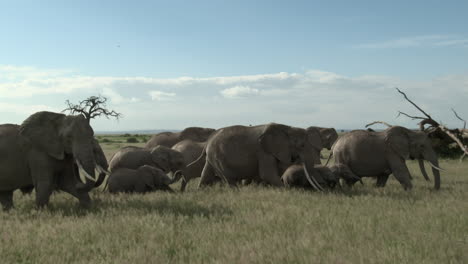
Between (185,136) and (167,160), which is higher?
(185,136)

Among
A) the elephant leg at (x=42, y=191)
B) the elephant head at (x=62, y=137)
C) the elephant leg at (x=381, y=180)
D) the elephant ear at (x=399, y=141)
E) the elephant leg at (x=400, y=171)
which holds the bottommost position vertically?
the elephant leg at (x=381, y=180)

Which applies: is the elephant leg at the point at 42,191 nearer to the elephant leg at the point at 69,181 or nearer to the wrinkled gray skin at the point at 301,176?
the elephant leg at the point at 69,181

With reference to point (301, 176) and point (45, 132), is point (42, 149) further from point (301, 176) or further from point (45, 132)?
point (301, 176)

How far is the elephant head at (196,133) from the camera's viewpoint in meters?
20.0

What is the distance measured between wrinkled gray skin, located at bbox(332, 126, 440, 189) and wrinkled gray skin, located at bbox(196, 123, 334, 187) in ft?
6.57

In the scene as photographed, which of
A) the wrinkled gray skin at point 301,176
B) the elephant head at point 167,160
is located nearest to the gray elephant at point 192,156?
the elephant head at point 167,160

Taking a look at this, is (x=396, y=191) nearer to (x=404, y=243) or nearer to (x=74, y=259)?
(x=404, y=243)

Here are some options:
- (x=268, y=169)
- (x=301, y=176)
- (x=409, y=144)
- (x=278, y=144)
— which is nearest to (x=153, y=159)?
(x=268, y=169)

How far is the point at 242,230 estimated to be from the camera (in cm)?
736

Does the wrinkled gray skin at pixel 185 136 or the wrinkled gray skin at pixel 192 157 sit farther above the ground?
the wrinkled gray skin at pixel 185 136

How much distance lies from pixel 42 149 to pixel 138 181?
308cm

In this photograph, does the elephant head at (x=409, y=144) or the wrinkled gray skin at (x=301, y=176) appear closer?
the wrinkled gray skin at (x=301, y=176)

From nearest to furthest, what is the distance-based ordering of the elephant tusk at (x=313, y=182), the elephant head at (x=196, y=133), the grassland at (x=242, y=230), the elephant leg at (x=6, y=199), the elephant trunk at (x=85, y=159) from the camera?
the grassland at (x=242, y=230)
the elephant trunk at (x=85, y=159)
the elephant leg at (x=6, y=199)
the elephant tusk at (x=313, y=182)
the elephant head at (x=196, y=133)

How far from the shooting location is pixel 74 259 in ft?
19.8
